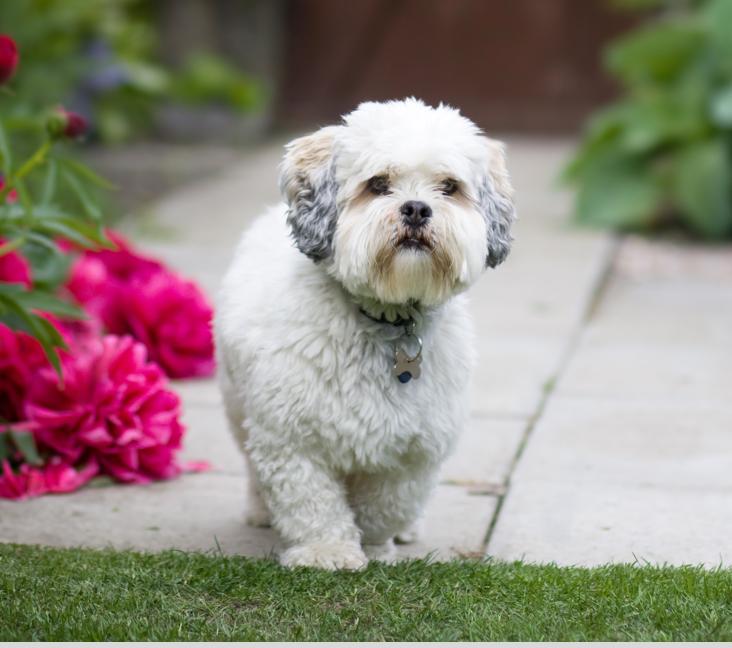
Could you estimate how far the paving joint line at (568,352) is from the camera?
4.81 meters

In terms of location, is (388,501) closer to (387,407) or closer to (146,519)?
(387,407)

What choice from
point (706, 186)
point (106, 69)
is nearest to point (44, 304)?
point (706, 186)

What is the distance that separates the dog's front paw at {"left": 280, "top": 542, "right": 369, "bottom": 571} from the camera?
4.02 metres

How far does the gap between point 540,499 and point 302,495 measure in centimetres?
111

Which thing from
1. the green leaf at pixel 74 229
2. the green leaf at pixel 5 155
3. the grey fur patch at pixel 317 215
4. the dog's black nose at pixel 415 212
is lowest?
the green leaf at pixel 74 229

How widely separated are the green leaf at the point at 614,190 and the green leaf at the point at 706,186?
23 centimetres

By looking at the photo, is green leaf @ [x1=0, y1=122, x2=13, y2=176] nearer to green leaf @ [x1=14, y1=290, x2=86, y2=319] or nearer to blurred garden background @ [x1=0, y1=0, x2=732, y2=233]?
green leaf @ [x1=14, y1=290, x2=86, y2=319]

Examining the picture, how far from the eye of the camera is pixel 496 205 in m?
3.92

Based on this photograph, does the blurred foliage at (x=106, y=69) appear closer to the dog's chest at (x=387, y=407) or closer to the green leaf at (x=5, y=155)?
the green leaf at (x=5, y=155)

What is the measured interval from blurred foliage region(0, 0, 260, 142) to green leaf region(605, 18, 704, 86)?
12.3ft

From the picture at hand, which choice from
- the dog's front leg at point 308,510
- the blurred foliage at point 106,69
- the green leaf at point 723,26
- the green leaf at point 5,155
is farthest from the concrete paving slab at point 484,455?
the green leaf at point 723,26

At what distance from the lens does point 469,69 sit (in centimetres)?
1393

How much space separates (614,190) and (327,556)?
251 inches

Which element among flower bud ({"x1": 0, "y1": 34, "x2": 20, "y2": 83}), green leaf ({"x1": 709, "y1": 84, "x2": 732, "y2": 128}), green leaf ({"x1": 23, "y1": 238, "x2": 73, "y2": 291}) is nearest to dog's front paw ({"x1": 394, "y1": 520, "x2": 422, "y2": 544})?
green leaf ({"x1": 23, "y1": 238, "x2": 73, "y2": 291})
